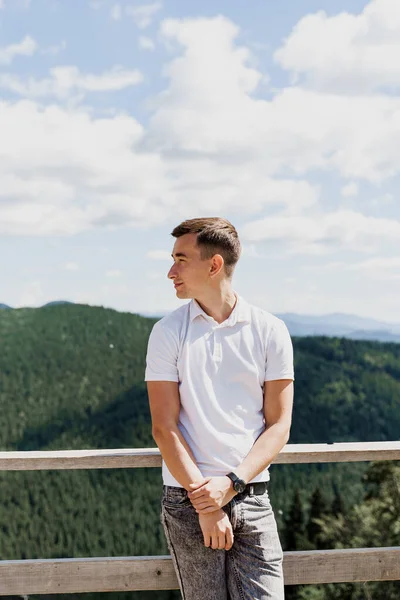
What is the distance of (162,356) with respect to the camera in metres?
1.70

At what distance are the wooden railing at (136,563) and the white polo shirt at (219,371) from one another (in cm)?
29

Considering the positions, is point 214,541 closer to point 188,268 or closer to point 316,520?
point 188,268

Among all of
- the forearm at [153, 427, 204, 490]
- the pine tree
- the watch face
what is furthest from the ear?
the pine tree

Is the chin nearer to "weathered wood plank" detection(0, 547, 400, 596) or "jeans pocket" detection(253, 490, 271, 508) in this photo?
"jeans pocket" detection(253, 490, 271, 508)

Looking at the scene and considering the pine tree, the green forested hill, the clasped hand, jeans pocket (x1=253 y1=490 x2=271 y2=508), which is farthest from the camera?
the green forested hill

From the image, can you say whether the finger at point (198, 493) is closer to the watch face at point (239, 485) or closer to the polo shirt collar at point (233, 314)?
the watch face at point (239, 485)

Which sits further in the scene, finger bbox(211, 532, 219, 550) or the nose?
the nose

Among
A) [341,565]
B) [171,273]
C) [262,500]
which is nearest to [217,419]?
[262,500]

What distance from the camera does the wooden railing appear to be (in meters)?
1.96

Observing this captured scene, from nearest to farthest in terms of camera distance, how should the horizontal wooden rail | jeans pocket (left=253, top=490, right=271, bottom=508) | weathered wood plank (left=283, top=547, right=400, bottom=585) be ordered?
jeans pocket (left=253, top=490, right=271, bottom=508) < the horizontal wooden rail < weathered wood plank (left=283, top=547, right=400, bottom=585)

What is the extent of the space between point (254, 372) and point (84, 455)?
0.53m

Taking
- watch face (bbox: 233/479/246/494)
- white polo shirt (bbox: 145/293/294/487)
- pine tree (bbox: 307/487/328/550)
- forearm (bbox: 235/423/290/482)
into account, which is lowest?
pine tree (bbox: 307/487/328/550)

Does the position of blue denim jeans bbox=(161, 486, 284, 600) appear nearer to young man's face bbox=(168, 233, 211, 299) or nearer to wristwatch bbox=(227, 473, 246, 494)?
wristwatch bbox=(227, 473, 246, 494)

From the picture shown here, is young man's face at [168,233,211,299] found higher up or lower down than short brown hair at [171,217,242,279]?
lower down
